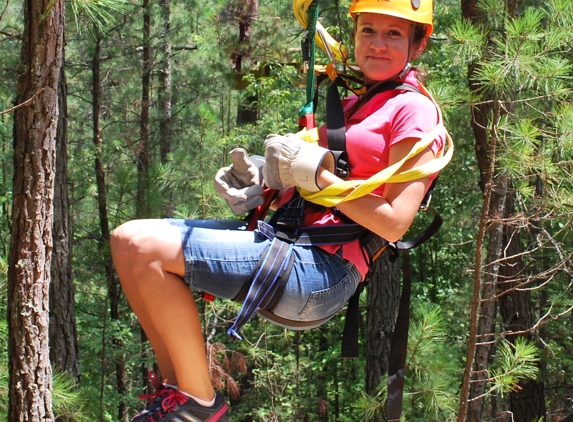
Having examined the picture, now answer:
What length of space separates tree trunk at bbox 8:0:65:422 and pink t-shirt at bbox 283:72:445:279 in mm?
1242

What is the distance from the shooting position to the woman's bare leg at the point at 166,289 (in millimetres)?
2037

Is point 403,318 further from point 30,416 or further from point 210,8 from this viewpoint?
point 210,8

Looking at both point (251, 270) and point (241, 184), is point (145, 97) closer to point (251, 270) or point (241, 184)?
point (241, 184)

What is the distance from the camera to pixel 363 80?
2.60 meters

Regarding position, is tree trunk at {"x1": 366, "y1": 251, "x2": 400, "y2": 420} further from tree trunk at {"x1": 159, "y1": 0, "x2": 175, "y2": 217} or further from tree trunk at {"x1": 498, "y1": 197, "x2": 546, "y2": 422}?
tree trunk at {"x1": 159, "y1": 0, "x2": 175, "y2": 217}

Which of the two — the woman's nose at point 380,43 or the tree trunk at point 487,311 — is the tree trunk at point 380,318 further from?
the woman's nose at point 380,43

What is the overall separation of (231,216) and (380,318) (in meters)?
1.95

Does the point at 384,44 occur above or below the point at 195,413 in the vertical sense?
above

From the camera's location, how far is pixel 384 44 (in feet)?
7.87

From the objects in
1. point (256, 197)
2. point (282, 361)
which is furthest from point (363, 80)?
point (282, 361)

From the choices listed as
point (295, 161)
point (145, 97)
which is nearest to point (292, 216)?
point (295, 161)

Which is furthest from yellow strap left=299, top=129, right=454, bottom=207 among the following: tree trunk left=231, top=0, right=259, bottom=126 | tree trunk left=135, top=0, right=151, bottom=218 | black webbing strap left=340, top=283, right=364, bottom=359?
tree trunk left=135, top=0, right=151, bottom=218

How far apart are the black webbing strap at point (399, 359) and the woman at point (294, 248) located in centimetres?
44

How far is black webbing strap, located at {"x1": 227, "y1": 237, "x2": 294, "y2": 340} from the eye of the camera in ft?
6.89
